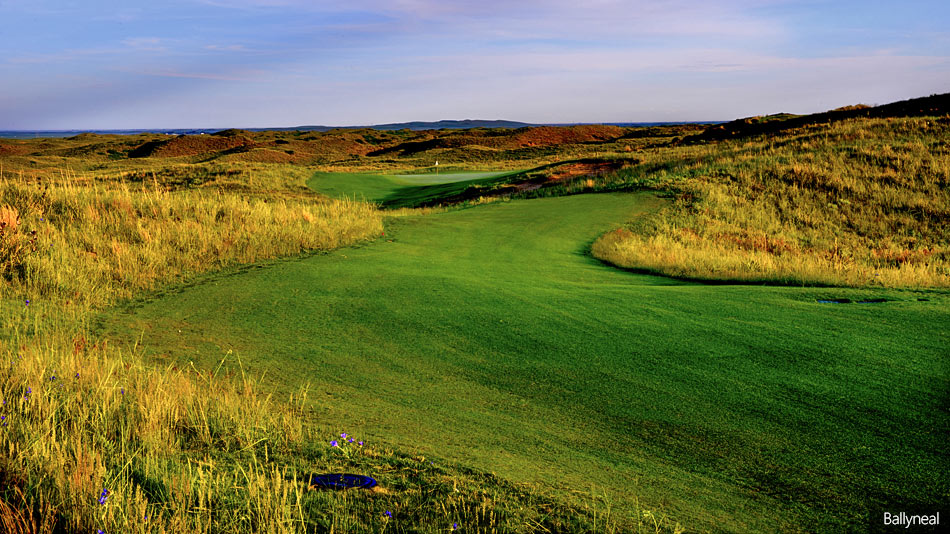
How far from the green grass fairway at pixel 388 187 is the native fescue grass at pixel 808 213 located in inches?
295

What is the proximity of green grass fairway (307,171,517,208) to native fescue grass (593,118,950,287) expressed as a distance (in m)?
7.49

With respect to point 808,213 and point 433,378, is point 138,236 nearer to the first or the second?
point 433,378

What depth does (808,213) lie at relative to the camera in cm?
2039

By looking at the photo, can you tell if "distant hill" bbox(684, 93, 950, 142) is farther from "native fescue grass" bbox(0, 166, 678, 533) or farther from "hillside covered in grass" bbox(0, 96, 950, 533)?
"native fescue grass" bbox(0, 166, 678, 533)

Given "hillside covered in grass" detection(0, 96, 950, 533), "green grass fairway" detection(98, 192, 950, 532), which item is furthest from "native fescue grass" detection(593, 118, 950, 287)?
"green grass fairway" detection(98, 192, 950, 532)

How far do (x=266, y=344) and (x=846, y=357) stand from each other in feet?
17.7

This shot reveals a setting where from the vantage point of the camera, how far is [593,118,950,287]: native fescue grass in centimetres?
1216

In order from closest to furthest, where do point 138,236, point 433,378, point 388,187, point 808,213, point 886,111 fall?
point 433,378
point 138,236
point 808,213
point 388,187
point 886,111

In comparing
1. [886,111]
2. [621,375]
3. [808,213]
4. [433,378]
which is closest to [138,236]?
[433,378]

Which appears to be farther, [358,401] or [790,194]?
[790,194]

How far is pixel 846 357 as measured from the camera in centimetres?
570

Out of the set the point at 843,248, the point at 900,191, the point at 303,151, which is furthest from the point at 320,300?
the point at 303,151

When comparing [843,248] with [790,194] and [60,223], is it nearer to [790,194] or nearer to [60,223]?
[790,194]

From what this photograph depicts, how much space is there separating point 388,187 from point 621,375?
28.1 m
